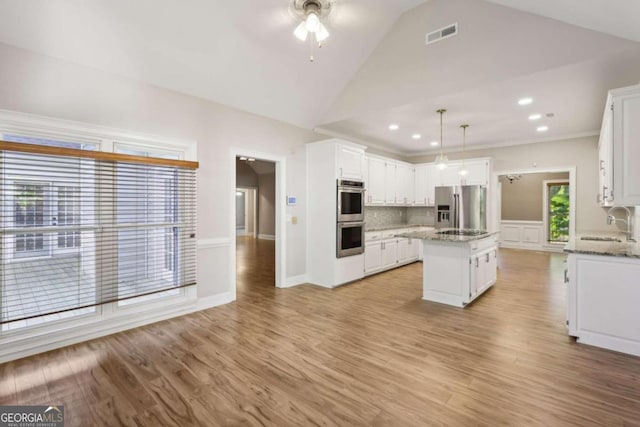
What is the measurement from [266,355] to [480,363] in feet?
6.14

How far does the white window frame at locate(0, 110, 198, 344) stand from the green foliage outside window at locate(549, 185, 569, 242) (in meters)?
10.4

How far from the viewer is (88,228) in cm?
298

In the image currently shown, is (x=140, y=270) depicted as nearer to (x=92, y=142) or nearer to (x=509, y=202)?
(x=92, y=142)

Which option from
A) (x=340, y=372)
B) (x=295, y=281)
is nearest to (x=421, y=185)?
(x=295, y=281)

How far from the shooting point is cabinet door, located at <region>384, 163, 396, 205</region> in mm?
6504

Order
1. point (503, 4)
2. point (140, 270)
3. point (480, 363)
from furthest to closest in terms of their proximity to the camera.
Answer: point (140, 270), point (503, 4), point (480, 363)

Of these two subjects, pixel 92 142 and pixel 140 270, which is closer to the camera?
pixel 92 142

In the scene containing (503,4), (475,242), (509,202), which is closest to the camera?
(503,4)

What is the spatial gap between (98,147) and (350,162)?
3.54 meters

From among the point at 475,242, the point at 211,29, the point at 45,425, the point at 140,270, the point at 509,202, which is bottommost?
the point at 45,425

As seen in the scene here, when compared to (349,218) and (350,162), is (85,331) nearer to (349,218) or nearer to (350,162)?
(349,218)

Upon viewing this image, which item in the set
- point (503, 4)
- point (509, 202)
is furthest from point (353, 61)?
point (509, 202)

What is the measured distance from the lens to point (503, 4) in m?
2.91

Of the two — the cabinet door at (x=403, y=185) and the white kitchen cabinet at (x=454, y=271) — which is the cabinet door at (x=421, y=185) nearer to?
the cabinet door at (x=403, y=185)
